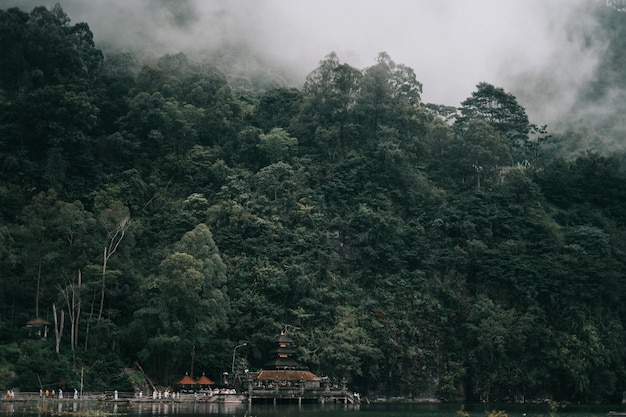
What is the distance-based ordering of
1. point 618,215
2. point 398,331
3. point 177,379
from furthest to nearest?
point 618,215, point 398,331, point 177,379

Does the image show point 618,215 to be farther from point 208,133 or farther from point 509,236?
point 208,133

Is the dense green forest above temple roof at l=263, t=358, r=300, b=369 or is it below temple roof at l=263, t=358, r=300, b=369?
above

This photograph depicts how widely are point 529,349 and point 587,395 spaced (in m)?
6.71

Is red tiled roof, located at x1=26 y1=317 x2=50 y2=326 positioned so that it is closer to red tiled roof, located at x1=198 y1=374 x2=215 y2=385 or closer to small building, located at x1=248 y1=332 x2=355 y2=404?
red tiled roof, located at x1=198 y1=374 x2=215 y2=385

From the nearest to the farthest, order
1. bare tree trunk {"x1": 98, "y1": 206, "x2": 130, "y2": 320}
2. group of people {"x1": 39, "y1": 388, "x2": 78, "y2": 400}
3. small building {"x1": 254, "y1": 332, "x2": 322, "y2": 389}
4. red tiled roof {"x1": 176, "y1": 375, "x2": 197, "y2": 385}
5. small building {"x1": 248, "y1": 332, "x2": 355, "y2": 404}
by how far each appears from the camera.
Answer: group of people {"x1": 39, "y1": 388, "x2": 78, "y2": 400} < red tiled roof {"x1": 176, "y1": 375, "x2": 197, "y2": 385} < small building {"x1": 248, "y1": 332, "x2": 355, "y2": 404} < small building {"x1": 254, "y1": 332, "x2": 322, "y2": 389} < bare tree trunk {"x1": 98, "y1": 206, "x2": 130, "y2": 320}

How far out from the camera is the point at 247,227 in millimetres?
80812

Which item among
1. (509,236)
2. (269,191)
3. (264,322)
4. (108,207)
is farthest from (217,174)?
(509,236)

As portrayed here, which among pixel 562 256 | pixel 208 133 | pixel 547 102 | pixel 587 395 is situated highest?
pixel 547 102

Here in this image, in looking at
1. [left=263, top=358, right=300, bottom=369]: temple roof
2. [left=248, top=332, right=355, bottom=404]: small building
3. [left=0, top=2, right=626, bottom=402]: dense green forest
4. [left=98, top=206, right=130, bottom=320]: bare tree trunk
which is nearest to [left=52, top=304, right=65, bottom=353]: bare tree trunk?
[left=0, top=2, right=626, bottom=402]: dense green forest

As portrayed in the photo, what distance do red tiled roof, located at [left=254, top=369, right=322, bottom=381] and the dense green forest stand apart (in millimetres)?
2534

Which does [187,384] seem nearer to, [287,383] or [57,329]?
[287,383]

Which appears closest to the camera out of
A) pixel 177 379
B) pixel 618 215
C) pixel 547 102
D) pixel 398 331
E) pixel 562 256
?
pixel 177 379

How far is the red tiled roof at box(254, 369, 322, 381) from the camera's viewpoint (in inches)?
2692

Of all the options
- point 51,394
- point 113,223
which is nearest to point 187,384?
point 51,394
